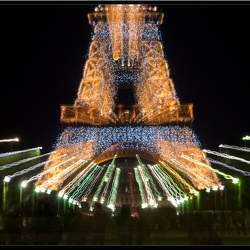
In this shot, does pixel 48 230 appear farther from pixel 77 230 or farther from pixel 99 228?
pixel 99 228

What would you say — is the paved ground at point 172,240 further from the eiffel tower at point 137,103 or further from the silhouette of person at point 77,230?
the eiffel tower at point 137,103

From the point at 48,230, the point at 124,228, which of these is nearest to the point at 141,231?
the point at 124,228

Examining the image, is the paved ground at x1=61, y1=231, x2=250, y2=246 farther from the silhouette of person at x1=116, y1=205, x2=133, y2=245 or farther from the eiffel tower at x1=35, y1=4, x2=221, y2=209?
the eiffel tower at x1=35, y1=4, x2=221, y2=209

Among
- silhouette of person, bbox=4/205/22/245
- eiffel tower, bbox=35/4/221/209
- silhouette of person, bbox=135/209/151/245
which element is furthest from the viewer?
eiffel tower, bbox=35/4/221/209

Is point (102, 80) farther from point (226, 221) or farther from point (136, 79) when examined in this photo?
point (226, 221)

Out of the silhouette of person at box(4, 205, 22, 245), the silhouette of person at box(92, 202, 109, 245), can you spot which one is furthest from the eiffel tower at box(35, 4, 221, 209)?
the silhouette of person at box(92, 202, 109, 245)
